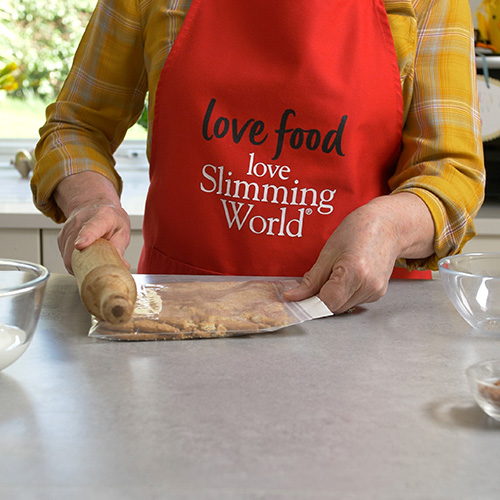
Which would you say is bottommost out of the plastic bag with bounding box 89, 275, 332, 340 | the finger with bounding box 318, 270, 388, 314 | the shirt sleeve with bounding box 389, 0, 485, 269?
the plastic bag with bounding box 89, 275, 332, 340

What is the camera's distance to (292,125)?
0.91m

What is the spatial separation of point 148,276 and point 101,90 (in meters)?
0.33

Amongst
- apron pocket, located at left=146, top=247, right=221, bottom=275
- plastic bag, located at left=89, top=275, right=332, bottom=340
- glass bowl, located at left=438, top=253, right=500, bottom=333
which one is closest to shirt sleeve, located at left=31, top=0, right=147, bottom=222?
apron pocket, located at left=146, top=247, right=221, bottom=275

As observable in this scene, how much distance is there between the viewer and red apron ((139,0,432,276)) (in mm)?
912

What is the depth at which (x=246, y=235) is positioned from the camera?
925 mm

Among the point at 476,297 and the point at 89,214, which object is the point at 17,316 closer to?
the point at 89,214


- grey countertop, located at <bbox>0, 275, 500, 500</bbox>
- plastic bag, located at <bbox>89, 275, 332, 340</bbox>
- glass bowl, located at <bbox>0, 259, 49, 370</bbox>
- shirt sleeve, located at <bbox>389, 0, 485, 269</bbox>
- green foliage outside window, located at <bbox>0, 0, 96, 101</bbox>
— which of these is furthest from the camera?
Result: green foliage outside window, located at <bbox>0, 0, 96, 101</bbox>

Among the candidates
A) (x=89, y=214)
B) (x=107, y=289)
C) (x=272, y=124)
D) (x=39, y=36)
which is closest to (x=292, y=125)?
(x=272, y=124)

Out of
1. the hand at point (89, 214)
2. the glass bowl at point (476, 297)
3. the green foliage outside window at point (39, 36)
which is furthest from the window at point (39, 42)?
the glass bowl at point (476, 297)

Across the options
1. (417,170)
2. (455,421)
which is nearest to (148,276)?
(417,170)

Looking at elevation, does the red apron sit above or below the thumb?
above

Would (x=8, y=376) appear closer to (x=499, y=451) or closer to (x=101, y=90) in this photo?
(x=499, y=451)

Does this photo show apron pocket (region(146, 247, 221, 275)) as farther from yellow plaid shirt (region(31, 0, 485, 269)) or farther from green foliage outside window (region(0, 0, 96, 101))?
green foliage outside window (region(0, 0, 96, 101))

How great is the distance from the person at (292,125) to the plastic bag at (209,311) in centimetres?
15
